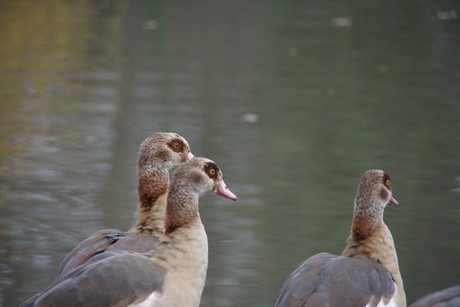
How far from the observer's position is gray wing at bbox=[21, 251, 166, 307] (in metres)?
4.84

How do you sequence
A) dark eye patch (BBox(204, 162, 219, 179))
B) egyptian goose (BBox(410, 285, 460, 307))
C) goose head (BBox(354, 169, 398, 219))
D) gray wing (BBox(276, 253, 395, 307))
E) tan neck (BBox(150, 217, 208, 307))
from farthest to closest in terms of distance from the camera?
goose head (BBox(354, 169, 398, 219))
dark eye patch (BBox(204, 162, 219, 179))
tan neck (BBox(150, 217, 208, 307))
gray wing (BBox(276, 253, 395, 307))
egyptian goose (BBox(410, 285, 460, 307))

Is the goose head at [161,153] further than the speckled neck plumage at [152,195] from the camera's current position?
Yes

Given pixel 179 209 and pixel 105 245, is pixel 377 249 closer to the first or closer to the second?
pixel 179 209

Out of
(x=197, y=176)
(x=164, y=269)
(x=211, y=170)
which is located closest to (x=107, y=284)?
(x=164, y=269)

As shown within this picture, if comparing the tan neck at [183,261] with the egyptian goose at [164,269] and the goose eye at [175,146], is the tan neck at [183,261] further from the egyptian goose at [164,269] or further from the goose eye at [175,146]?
the goose eye at [175,146]

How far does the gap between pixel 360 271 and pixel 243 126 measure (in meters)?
5.79

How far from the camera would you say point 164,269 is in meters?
5.23

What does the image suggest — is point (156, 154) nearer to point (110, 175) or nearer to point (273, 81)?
point (110, 175)

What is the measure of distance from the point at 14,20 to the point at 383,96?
707 centimetres

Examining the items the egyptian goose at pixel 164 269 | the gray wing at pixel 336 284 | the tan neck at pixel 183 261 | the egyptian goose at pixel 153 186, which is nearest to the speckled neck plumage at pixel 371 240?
the gray wing at pixel 336 284

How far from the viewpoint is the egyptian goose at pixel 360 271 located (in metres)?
5.07

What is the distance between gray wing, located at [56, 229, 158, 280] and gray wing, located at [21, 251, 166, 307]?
0.32 m

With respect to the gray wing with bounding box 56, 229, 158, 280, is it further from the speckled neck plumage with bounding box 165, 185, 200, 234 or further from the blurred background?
the blurred background

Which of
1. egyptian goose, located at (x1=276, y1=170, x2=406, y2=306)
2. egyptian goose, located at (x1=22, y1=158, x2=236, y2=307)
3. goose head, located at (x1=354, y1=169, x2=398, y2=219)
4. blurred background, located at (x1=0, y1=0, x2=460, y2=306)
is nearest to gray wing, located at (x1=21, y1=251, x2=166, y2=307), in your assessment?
egyptian goose, located at (x1=22, y1=158, x2=236, y2=307)
